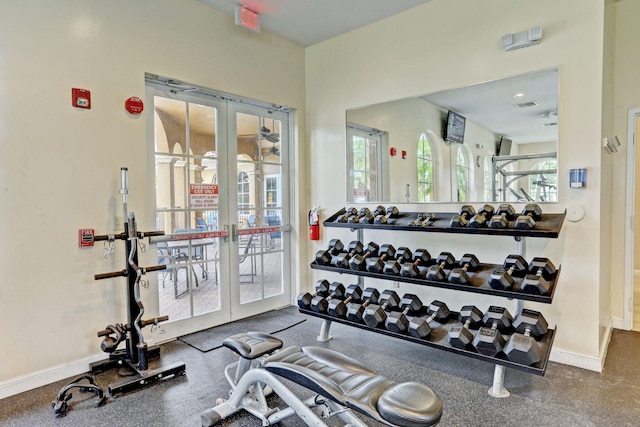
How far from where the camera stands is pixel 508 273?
2.66m

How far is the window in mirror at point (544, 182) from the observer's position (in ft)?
9.70

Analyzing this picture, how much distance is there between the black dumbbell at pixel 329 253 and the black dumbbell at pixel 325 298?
249 millimetres

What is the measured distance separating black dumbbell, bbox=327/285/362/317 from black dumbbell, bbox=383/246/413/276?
1.28ft

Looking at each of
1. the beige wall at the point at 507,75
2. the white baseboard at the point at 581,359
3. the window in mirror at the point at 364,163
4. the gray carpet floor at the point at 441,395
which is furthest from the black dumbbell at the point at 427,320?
the window in mirror at the point at 364,163

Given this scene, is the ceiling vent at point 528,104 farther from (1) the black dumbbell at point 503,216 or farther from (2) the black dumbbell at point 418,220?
(2) the black dumbbell at point 418,220

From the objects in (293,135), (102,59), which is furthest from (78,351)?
(293,135)

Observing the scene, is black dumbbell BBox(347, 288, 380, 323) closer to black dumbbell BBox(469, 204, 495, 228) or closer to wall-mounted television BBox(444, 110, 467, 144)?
black dumbbell BBox(469, 204, 495, 228)

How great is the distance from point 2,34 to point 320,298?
3.09m

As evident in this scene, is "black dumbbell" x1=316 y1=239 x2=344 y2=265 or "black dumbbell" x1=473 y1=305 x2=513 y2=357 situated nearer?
"black dumbbell" x1=473 y1=305 x2=513 y2=357

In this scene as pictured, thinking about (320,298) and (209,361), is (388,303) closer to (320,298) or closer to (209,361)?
(320,298)

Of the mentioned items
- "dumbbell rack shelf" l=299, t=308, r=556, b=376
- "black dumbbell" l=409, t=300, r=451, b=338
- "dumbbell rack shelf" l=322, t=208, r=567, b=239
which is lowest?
"dumbbell rack shelf" l=299, t=308, r=556, b=376

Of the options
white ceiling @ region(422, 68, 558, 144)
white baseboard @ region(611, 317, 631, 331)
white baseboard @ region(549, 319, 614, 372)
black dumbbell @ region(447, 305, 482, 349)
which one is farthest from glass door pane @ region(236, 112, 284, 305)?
white baseboard @ region(611, 317, 631, 331)

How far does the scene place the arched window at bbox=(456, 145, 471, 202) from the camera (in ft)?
11.2

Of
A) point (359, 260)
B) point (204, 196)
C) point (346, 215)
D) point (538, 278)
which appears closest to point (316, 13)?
point (346, 215)
